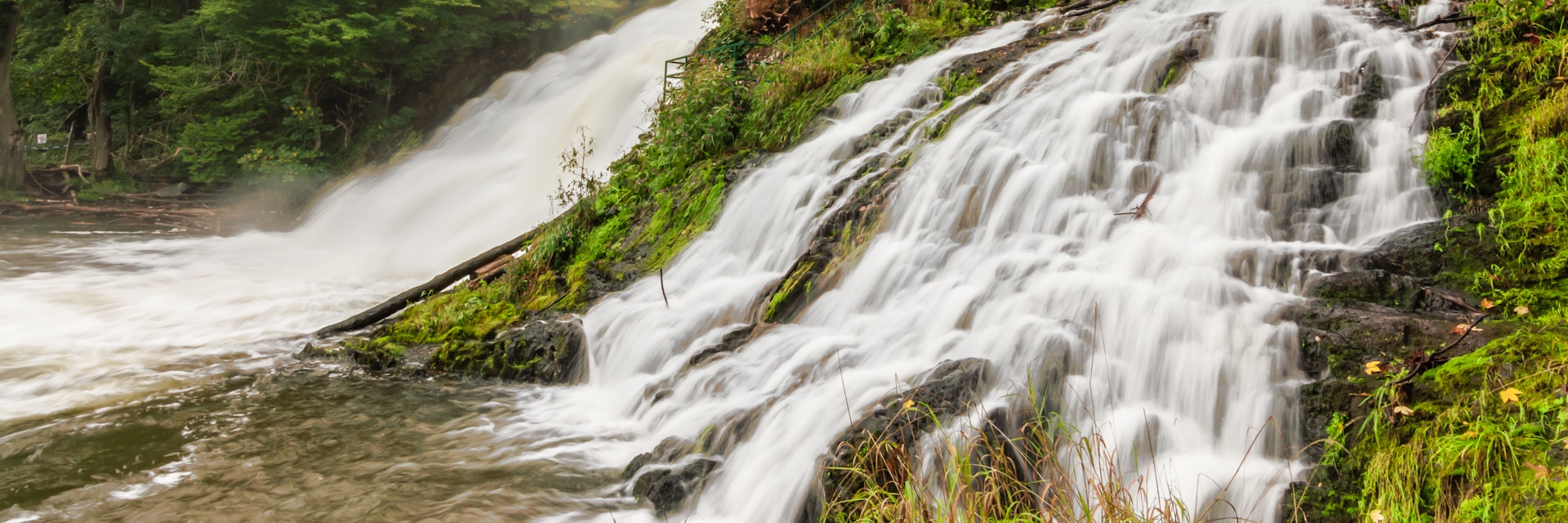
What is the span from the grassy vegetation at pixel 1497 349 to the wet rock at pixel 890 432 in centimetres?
156

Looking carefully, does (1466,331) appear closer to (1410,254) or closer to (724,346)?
(1410,254)

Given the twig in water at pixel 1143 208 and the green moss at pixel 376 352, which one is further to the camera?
the green moss at pixel 376 352

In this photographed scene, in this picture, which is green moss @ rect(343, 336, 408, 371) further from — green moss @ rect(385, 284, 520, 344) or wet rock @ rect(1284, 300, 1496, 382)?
wet rock @ rect(1284, 300, 1496, 382)

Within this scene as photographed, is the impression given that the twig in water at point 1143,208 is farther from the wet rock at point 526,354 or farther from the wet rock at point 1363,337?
the wet rock at point 526,354

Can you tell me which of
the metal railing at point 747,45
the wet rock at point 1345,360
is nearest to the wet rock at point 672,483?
the wet rock at point 1345,360

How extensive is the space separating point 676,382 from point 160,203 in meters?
18.4

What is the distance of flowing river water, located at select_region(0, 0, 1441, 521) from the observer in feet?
14.2

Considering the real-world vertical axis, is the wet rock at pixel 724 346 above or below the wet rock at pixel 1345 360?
above

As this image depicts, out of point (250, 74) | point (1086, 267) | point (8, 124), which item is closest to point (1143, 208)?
point (1086, 267)

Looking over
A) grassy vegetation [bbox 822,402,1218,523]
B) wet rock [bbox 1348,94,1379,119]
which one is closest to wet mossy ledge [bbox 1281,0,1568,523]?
wet rock [bbox 1348,94,1379,119]

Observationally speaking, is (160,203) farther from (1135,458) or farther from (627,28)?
(1135,458)

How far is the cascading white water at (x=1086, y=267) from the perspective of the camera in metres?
4.20

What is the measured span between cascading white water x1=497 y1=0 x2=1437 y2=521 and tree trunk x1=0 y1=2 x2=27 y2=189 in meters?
18.7

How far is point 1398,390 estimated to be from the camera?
11.6 ft
